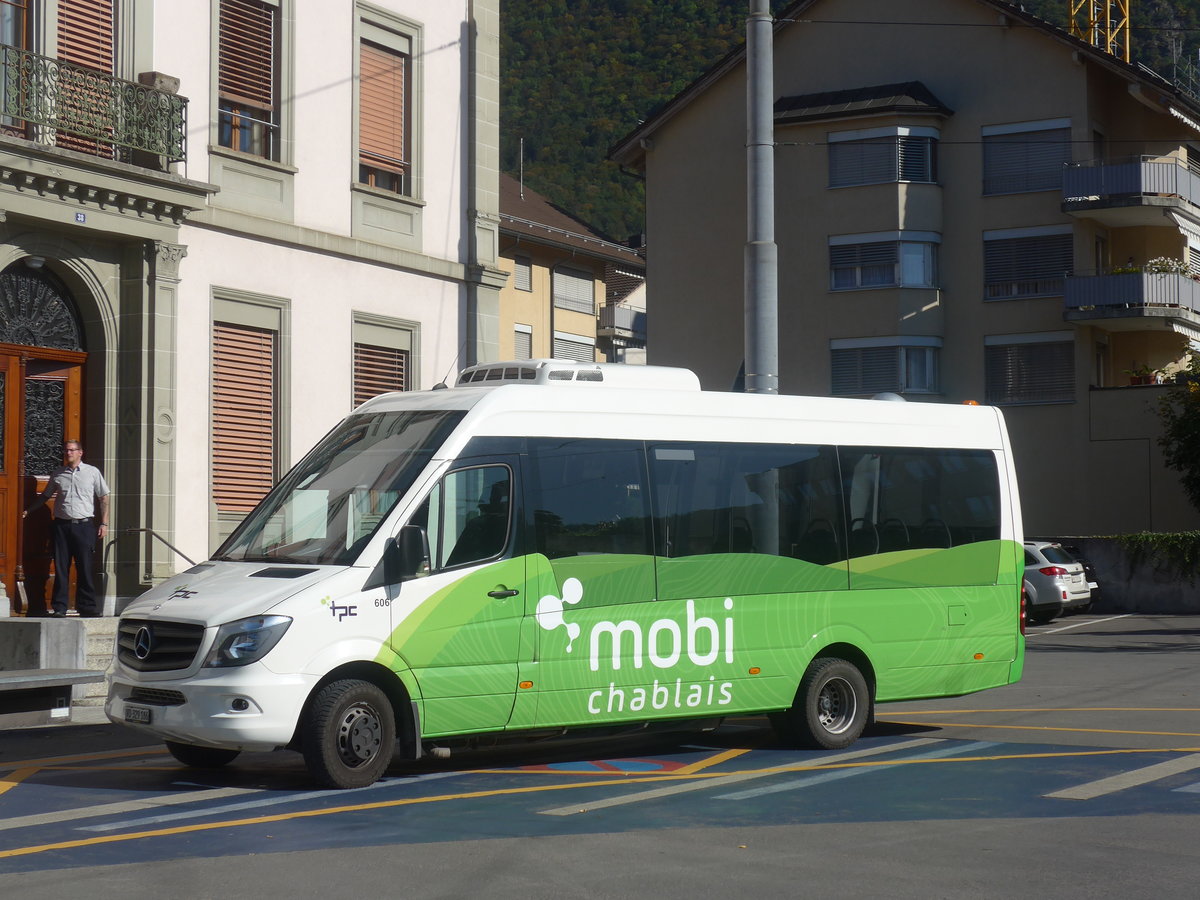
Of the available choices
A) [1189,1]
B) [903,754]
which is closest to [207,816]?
→ [903,754]

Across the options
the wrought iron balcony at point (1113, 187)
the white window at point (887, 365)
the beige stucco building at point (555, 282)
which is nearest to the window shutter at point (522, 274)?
the beige stucco building at point (555, 282)

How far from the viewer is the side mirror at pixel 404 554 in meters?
10.1

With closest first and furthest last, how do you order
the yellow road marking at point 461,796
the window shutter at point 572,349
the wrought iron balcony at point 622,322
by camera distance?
the yellow road marking at point 461,796, the window shutter at point 572,349, the wrought iron balcony at point 622,322

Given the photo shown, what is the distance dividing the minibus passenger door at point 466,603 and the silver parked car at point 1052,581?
23210mm

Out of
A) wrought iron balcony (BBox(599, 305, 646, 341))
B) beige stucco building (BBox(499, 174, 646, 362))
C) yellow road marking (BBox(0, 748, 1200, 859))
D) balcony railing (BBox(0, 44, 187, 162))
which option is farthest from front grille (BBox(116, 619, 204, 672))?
wrought iron balcony (BBox(599, 305, 646, 341))

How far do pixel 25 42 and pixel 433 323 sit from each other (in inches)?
289

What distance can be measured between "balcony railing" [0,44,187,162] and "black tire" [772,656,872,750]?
10399mm

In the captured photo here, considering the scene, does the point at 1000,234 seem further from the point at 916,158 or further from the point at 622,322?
the point at 622,322

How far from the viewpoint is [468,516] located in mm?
10664

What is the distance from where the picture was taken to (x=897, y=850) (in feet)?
26.3

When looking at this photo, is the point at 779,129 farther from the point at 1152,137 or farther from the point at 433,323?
the point at 433,323

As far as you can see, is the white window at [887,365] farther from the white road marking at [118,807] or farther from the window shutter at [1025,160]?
the white road marking at [118,807]

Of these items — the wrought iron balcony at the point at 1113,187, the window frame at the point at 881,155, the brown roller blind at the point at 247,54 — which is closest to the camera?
the brown roller blind at the point at 247,54

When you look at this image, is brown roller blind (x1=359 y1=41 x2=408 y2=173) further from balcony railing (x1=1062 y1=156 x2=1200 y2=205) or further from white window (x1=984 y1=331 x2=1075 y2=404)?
white window (x1=984 y1=331 x2=1075 y2=404)
